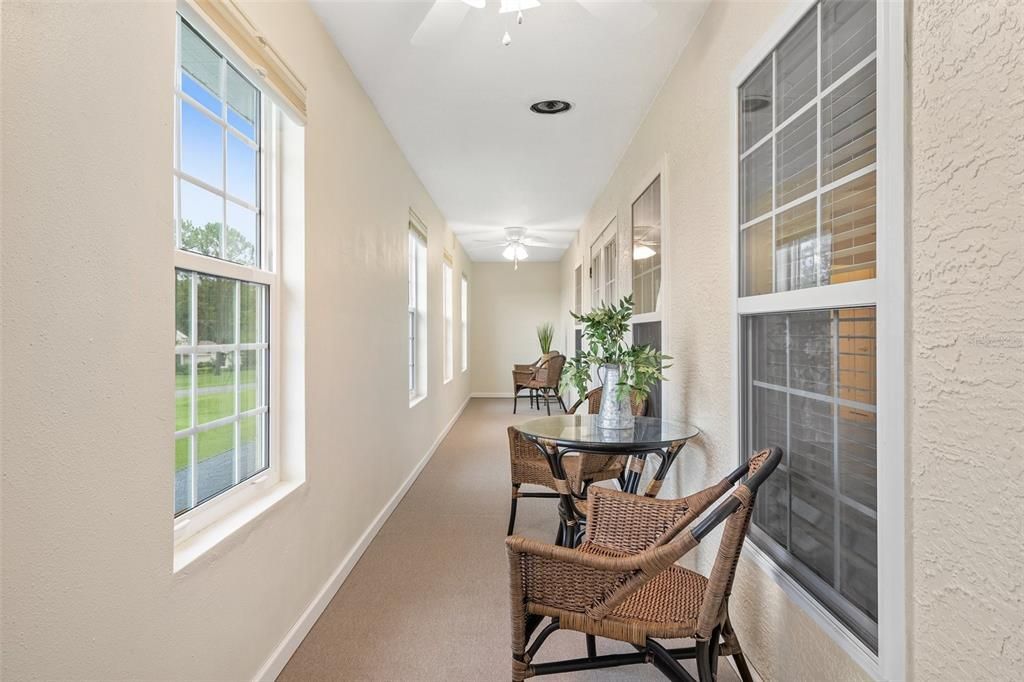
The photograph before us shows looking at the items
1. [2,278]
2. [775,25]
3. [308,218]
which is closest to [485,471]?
[308,218]

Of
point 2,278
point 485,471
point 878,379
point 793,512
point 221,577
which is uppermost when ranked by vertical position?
point 2,278

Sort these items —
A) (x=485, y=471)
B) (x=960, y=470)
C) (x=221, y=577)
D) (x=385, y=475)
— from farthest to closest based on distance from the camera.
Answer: (x=485, y=471)
(x=385, y=475)
(x=221, y=577)
(x=960, y=470)

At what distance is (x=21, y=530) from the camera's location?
94 cm

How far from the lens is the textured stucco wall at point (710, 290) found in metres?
1.66

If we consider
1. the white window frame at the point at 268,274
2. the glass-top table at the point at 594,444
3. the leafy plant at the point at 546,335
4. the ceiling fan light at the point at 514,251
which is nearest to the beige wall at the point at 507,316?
the leafy plant at the point at 546,335

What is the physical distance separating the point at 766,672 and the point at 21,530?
6.32ft

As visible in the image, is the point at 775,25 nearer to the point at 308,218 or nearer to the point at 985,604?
the point at 985,604

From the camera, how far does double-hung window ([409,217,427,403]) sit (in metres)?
4.99

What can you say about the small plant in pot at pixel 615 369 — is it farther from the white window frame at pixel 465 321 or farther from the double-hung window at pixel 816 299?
the white window frame at pixel 465 321

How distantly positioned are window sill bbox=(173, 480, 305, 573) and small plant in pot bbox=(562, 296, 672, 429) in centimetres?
127

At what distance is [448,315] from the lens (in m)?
7.30

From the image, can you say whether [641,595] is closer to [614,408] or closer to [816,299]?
[816,299]

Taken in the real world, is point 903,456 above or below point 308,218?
below

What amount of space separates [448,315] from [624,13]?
17.2 ft
